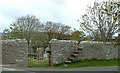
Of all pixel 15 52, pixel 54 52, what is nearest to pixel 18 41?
pixel 15 52

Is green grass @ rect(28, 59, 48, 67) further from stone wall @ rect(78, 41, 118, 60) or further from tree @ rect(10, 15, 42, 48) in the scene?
tree @ rect(10, 15, 42, 48)

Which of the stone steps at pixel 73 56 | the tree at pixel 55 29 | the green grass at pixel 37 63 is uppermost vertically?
the tree at pixel 55 29

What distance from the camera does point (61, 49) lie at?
74.1ft

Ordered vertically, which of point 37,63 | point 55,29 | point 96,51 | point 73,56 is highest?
point 55,29

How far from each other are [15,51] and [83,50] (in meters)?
4.95

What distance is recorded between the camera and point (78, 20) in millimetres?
32562

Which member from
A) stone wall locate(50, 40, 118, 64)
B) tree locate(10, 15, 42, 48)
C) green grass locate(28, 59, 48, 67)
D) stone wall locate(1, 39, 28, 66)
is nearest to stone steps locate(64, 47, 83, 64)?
stone wall locate(50, 40, 118, 64)

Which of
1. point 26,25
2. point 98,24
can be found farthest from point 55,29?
point 98,24

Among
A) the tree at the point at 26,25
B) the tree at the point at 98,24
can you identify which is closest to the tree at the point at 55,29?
the tree at the point at 26,25

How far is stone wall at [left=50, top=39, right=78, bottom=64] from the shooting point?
873 inches

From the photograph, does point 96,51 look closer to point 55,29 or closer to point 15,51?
point 15,51

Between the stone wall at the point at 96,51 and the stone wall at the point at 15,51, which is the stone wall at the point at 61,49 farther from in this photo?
the stone wall at the point at 15,51

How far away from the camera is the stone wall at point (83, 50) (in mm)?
22281

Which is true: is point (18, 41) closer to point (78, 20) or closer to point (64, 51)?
point (64, 51)
